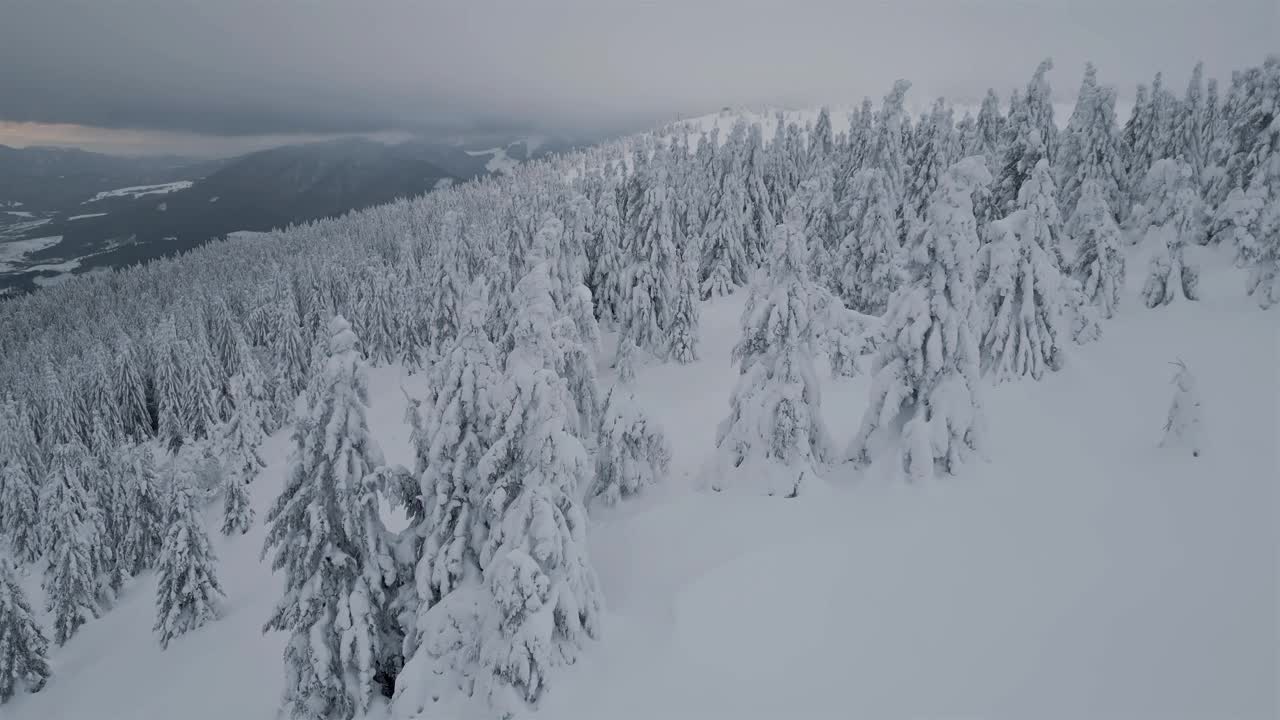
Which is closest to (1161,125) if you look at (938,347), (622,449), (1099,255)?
(1099,255)

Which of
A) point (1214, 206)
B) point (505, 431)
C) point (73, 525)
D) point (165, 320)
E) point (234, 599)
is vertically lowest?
point (234, 599)

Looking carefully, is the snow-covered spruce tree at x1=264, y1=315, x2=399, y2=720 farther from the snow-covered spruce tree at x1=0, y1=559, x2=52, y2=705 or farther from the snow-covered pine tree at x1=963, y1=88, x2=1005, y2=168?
the snow-covered pine tree at x1=963, y1=88, x2=1005, y2=168

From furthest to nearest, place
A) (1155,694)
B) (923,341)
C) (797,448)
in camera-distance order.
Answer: (797,448)
(923,341)
(1155,694)

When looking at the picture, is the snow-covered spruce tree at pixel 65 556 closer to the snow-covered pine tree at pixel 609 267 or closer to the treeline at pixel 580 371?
the treeline at pixel 580 371

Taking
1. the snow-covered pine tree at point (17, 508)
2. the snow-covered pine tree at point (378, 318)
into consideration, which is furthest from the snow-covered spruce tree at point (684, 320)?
the snow-covered pine tree at point (378, 318)

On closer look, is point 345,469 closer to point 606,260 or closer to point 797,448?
point 797,448

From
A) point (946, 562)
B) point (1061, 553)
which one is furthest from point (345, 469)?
point (1061, 553)

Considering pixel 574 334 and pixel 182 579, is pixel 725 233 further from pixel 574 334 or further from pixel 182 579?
pixel 182 579
